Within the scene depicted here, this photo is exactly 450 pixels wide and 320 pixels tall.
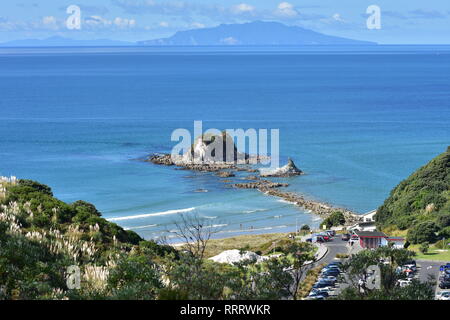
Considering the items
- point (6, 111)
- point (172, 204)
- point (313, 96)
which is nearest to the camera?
point (172, 204)

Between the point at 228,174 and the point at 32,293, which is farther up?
the point at 32,293

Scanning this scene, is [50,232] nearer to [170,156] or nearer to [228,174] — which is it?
[228,174]

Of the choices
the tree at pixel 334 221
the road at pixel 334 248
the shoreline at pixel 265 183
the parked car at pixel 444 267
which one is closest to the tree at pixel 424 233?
the road at pixel 334 248

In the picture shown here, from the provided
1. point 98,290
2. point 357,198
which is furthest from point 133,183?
point 98,290

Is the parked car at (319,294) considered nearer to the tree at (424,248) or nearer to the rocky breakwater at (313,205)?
the tree at (424,248)

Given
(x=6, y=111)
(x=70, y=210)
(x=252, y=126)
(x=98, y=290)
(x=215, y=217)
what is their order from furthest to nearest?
1. (x=6, y=111)
2. (x=252, y=126)
3. (x=215, y=217)
4. (x=70, y=210)
5. (x=98, y=290)

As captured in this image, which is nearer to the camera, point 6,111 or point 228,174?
point 228,174

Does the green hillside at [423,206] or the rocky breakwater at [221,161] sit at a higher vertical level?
the green hillside at [423,206]
